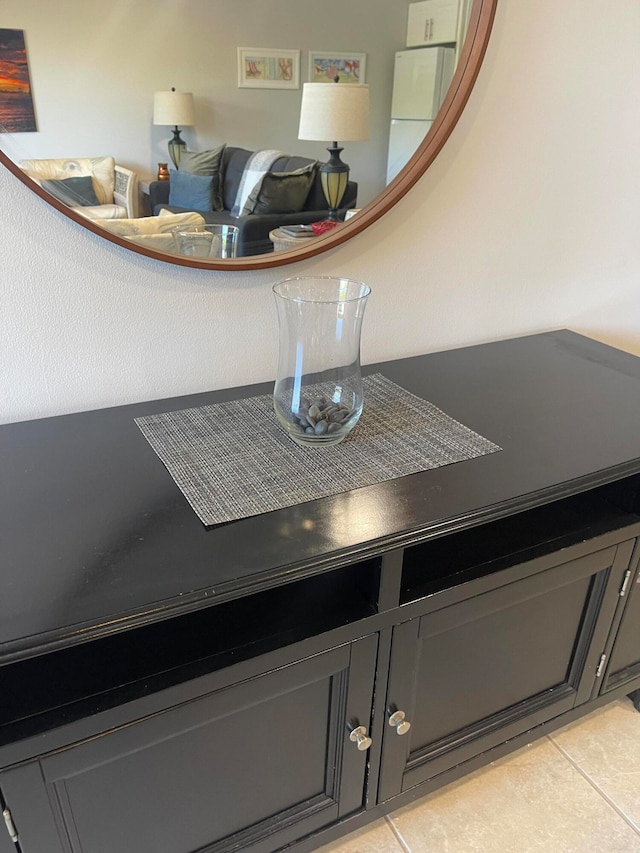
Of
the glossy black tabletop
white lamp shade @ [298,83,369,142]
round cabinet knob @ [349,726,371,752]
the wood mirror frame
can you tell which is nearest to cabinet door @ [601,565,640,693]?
the glossy black tabletop

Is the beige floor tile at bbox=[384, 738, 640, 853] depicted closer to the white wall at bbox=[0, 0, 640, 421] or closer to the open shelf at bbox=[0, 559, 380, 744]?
the open shelf at bbox=[0, 559, 380, 744]

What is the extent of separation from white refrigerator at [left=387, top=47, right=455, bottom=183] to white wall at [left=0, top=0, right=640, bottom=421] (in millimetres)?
86

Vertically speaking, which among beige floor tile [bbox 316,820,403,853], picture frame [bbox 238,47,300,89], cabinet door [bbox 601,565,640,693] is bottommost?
beige floor tile [bbox 316,820,403,853]

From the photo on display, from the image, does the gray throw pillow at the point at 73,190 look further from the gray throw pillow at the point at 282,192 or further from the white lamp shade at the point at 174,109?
the gray throw pillow at the point at 282,192

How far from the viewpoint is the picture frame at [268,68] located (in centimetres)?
112

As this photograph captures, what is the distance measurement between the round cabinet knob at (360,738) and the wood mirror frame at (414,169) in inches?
32.5

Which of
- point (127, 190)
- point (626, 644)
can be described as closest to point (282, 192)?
point (127, 190)

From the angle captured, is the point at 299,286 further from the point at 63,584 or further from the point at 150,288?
the point at 63,584

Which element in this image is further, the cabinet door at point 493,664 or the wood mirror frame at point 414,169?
the wood mirror frame at point 414,169

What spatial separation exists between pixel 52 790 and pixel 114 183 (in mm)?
885

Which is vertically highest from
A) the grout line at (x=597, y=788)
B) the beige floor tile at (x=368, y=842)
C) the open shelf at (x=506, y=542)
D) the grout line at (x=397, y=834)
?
the open shelf at (x=506, y=542)

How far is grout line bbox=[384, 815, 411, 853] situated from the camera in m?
1.29

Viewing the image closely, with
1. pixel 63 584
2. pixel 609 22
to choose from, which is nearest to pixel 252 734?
pixel 63 584

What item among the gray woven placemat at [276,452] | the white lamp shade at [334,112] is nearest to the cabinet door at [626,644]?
the gray woven placemat at [276,452]
